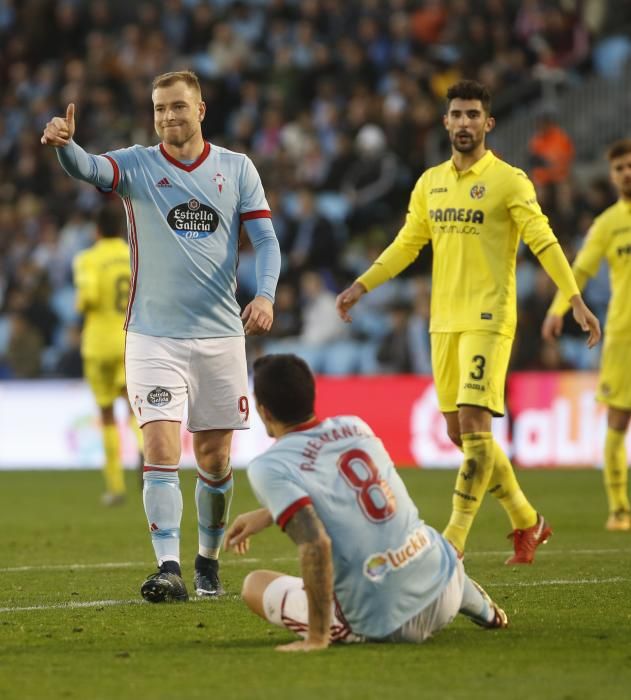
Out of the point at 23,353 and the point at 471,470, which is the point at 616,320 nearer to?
the point at 471,470

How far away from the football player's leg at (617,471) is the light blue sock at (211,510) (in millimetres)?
4068

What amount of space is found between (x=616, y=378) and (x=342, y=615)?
5785 mm

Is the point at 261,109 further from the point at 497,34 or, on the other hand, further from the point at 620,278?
the point at 620,278

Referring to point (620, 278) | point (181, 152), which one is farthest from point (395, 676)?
point (620, 278)

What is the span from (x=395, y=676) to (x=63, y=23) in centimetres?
2171

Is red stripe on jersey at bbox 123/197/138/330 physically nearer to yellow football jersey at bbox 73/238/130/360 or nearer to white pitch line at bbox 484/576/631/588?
white pitch line at bbox 484/576/631/588

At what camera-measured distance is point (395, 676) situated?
4.97 metres

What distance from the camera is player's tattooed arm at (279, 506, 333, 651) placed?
203 inches

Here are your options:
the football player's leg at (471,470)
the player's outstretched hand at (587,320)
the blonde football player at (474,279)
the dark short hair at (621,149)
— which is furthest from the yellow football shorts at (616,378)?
the player's outstretched hand at (587,320)

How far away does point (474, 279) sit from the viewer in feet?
27.2

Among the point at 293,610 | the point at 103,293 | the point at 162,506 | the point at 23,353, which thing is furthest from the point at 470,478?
the point at 23,353

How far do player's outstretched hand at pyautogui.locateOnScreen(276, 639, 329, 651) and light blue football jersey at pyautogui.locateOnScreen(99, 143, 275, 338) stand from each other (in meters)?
2.14

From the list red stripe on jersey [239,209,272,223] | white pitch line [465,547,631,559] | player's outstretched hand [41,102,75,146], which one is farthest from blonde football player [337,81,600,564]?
player's outstretched hand [41,102,75,146]

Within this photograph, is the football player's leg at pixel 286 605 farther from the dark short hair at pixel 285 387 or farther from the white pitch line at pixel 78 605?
the white pitch line at pixel 78 605
